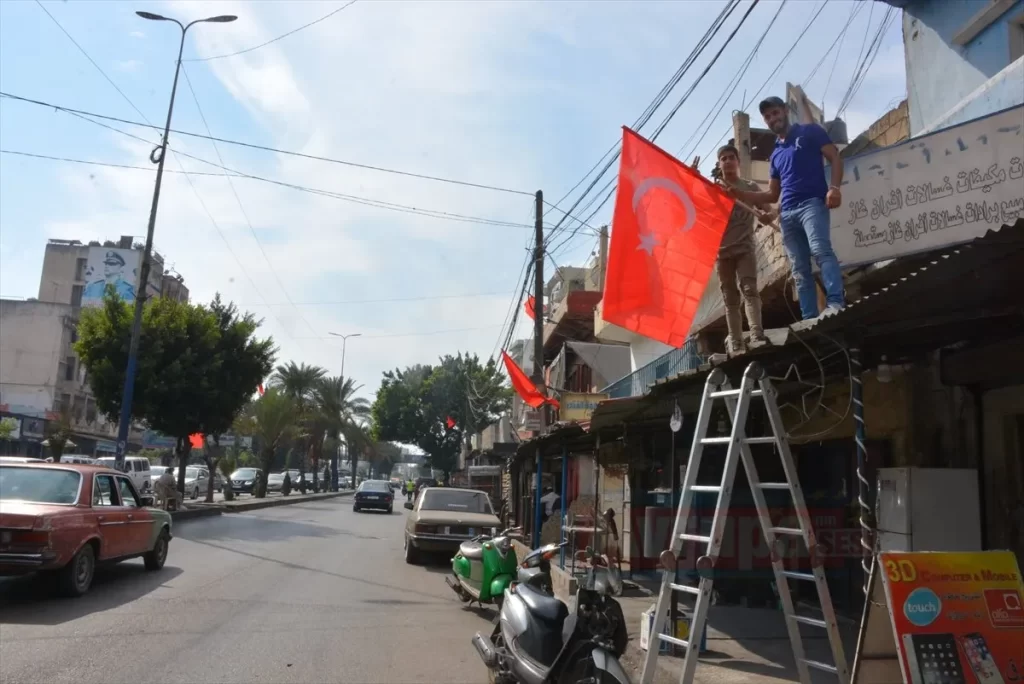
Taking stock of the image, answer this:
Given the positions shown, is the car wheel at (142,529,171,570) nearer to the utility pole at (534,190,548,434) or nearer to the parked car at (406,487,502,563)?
the parked car at (406,487,502,563)

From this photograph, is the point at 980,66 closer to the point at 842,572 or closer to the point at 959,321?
the point at 959,321

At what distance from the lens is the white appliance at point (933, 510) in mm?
5297

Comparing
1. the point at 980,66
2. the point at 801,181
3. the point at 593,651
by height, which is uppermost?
the point at 980,66

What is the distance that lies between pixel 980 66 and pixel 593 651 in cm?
727

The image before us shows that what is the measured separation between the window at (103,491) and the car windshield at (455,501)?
6.32m

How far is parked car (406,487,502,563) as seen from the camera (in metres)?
14.9

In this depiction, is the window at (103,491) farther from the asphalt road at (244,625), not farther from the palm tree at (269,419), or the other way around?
the palm tree at (269,419)

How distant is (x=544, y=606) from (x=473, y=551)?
443 cm

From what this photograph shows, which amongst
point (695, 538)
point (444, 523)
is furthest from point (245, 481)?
point (695, 538)

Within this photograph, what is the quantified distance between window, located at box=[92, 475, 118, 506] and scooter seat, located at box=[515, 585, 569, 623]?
6.73 meters

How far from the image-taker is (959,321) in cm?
465

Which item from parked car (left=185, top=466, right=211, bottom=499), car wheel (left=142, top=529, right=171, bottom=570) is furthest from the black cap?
parked car (left=185, top=466, right=211, bottom=499)

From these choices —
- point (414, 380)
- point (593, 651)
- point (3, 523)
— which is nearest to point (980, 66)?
point (593, 651)

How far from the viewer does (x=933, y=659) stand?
3.91 metres
